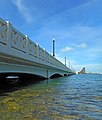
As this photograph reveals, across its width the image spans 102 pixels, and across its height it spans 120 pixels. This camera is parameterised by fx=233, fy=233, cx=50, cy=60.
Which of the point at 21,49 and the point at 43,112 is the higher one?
the point at 21,49

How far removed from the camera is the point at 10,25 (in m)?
14.0

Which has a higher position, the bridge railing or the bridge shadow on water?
the bridge railing

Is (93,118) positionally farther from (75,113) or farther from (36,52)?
(36,52)

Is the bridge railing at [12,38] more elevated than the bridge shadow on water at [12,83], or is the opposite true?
the bridge railing at [12,38]

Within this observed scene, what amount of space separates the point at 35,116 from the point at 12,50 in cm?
741

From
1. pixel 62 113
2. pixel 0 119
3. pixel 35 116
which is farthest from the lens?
pixel 62 113

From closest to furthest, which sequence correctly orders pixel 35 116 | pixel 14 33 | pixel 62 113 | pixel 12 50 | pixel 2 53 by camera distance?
pixel 35 116, pixel 62 113, pixel 2 53, pixel 12 50, pixel 14 33

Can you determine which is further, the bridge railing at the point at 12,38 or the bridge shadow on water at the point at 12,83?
the bridge shadow on water at the point at 12,83

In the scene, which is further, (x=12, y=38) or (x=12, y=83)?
(x=12, y=83)

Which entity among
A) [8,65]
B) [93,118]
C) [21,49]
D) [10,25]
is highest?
[10,25]

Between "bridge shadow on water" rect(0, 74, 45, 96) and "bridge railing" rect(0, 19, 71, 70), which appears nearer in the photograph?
"bridge railing" rect(0, 19, 71, 70)

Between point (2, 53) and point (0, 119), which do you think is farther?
point (2, 53)

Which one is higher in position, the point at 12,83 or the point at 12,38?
the point at 12,38

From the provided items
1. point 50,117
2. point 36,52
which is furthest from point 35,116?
point 36,52
